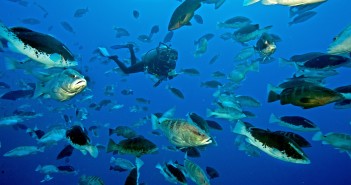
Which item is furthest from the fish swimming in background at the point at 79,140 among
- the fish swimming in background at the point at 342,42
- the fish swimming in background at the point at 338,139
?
the fish swimming in background at the point at 338,139

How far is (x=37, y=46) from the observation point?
2.27 m

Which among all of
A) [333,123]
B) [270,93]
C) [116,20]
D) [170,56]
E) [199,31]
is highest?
[199,31]

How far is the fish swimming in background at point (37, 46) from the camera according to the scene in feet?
7.02

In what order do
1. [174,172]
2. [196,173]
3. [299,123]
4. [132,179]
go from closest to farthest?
[132,179] → [174,172] → [196,173] → [299,123]

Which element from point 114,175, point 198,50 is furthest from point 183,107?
point 198,50

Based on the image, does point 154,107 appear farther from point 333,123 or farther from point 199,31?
point 333,123

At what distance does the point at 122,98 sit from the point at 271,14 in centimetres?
4117

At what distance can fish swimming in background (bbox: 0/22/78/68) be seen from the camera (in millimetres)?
2141

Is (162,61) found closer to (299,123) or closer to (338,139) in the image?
(299,123)

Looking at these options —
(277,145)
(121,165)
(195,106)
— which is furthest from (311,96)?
(195,106)

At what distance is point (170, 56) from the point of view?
6371 millimetres

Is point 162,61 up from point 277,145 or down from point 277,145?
up

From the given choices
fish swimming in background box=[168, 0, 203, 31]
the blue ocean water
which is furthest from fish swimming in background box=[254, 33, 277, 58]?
the blue ocean water

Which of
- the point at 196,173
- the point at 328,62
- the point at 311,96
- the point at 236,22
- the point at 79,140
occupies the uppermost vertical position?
the point at 236,22
